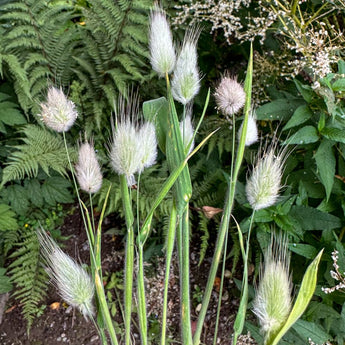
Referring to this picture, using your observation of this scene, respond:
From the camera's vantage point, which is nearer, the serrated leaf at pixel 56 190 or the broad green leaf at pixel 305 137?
the broad green leaf at pixel 305 137

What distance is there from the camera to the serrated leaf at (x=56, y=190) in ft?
5.74

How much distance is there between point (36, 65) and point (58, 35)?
16 cm

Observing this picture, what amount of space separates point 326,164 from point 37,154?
1009 mm

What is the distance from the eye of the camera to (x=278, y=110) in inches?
53.0

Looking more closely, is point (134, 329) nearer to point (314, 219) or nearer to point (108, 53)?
point (314, 219)

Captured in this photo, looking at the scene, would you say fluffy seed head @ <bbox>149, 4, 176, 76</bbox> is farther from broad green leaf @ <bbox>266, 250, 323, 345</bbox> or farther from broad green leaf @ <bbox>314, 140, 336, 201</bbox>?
broad green leaf @ <bbox>314, 140, 336, 201</bbox>

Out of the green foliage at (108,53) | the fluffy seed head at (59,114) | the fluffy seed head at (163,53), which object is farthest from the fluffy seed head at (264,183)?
the green foliage at (108,53)

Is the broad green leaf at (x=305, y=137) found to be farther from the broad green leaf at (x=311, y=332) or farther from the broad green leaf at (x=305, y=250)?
the broad green leaf at (x=311, y=332)

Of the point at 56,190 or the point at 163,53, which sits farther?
the point at 56,190

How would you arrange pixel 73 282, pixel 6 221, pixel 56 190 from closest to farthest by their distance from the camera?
1. pixel 73 282
2. pixel 6 221
3. pixel 56 190

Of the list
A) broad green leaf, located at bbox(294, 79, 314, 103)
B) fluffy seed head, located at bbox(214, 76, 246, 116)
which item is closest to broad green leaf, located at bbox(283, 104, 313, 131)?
broad green leaf, located at bbox(294, 79, 314, 103)

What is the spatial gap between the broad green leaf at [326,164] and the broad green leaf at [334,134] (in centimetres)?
3

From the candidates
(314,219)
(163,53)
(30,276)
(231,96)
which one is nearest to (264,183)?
(231,96)

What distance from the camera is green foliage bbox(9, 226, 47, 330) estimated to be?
1534 millimetres
